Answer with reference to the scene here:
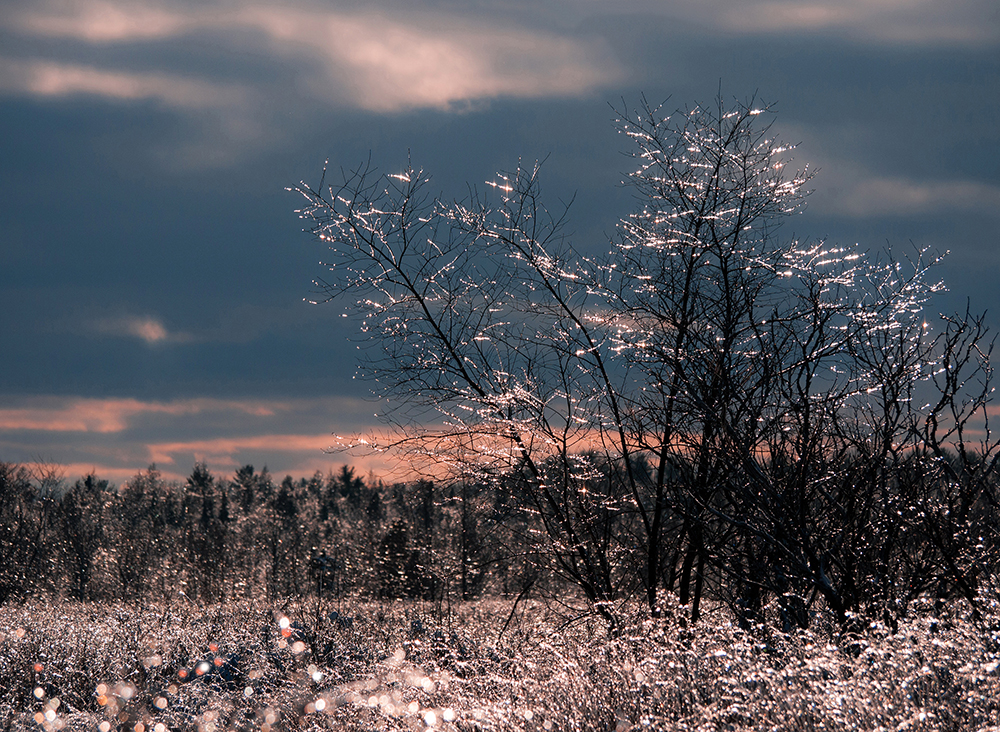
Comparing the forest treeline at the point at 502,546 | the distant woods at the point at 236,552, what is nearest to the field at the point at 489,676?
the forest treeline at the point at 502,546

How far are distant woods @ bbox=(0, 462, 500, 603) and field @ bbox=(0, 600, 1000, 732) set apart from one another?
2.07 meters

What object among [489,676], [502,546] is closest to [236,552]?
[502,546]

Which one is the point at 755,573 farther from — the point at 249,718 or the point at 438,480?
the point at 249,718

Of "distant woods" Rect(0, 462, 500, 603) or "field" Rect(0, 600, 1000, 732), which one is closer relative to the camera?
"field" Rect(0, 600, 1000, 732)

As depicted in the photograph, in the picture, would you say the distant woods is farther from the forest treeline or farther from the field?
the field

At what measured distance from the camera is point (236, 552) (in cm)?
3422

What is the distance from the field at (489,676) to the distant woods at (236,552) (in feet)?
6.79

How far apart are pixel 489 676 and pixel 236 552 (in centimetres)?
2990

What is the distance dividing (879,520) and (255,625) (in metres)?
8.57

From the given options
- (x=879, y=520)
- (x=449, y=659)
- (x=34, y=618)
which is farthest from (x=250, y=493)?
(x=879, y=520)

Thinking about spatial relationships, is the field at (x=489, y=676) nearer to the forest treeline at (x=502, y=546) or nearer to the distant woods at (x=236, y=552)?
the forest treeline at (x=502, y=546)

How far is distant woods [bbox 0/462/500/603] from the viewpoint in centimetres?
2212

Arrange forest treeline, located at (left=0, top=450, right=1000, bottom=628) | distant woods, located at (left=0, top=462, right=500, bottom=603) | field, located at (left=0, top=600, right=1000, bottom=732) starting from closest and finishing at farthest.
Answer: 1. field, located at (left=0, top=600, right=1000, bottom=732)
2. forest treeline, located at (left=0, top=450, right=1000, bottom=628)
3. distant woods, located at (left=0, top=462, right=500, bottom=603)

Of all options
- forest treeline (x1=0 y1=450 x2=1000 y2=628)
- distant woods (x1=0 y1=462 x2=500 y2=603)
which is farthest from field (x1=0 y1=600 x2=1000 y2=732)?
distant woods (x1=0 y1=462 x2=500 y2=603)
